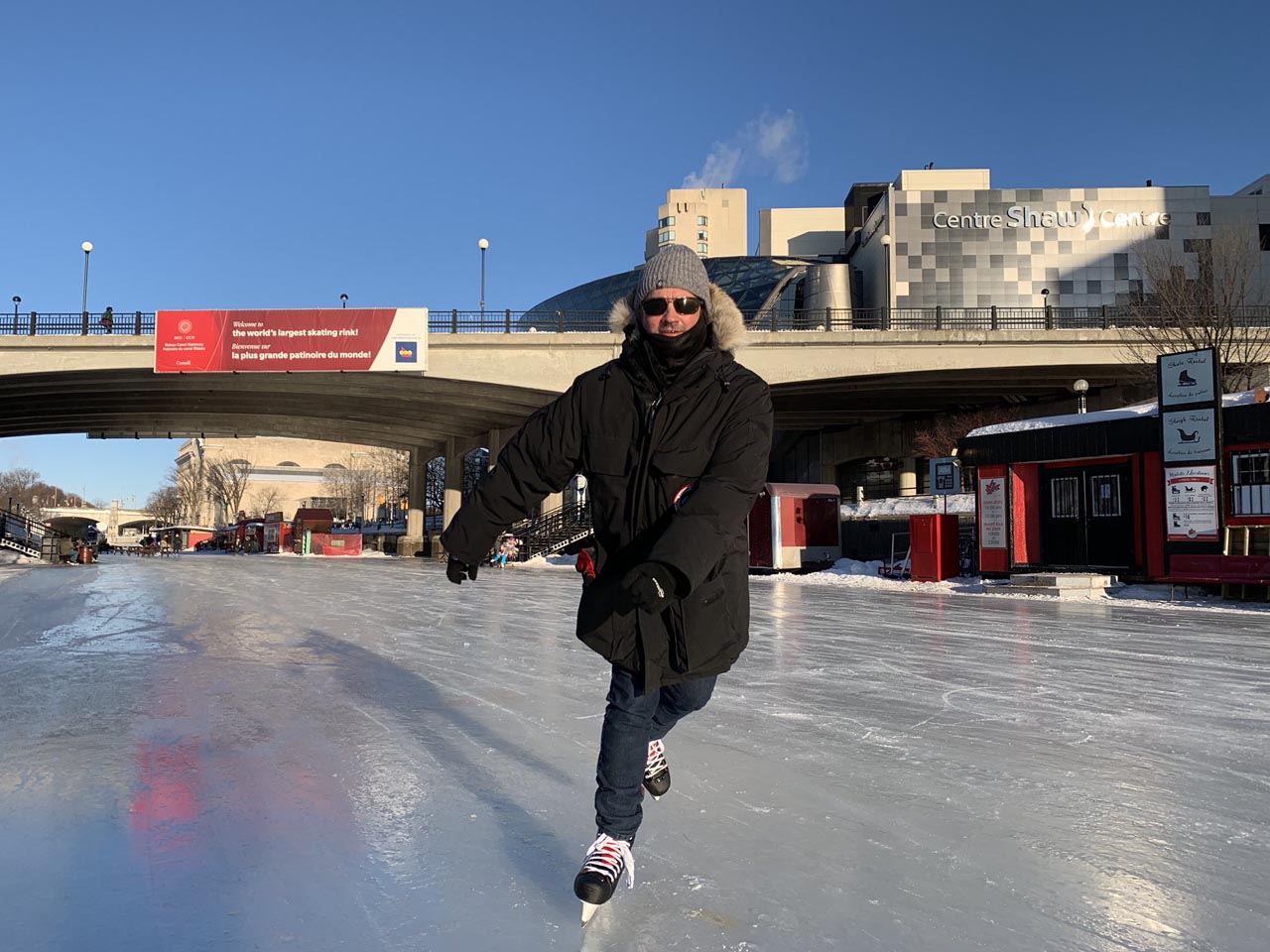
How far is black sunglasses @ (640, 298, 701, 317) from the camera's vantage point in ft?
8.95

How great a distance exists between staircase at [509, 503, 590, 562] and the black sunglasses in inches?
1412

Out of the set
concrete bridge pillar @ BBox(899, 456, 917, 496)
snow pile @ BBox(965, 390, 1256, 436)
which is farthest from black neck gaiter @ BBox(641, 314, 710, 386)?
concrete bridge pillar @ BBox(899, 456, 917, 496)

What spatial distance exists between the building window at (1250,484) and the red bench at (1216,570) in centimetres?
104

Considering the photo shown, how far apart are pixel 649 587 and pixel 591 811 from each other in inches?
61.8

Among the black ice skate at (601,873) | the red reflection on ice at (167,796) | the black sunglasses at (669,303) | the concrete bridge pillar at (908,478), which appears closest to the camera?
the black ice skate at (601,873)

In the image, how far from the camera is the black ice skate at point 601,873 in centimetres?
243

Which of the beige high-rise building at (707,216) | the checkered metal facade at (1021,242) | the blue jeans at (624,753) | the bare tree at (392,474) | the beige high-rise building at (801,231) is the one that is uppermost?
the beige high-rise building at (707,216)

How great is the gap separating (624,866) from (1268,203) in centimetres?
6900

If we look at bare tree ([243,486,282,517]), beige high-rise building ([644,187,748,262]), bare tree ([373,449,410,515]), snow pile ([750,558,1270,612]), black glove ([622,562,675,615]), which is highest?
beige high-rise building ([644,187,748,262])

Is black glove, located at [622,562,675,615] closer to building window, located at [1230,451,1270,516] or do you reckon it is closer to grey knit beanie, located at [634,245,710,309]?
grey knit beanie, located at [634,245,710,309]

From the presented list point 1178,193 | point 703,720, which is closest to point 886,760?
point 703,720

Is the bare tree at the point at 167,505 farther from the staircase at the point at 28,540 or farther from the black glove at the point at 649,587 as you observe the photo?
the black glove at the point at 649,587

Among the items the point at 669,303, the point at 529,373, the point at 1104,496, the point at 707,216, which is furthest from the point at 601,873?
the point at 707,216

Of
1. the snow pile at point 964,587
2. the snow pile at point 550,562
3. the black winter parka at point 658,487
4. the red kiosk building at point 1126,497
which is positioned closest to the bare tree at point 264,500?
the snow pile at point 550,562
